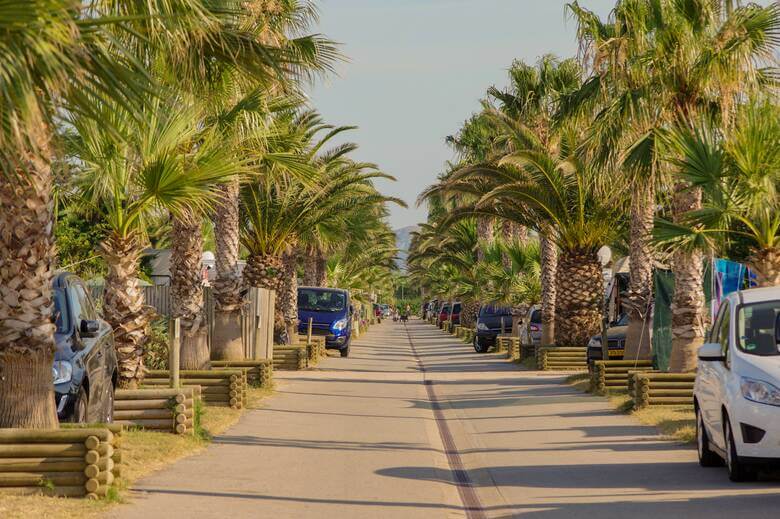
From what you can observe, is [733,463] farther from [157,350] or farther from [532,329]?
[532,329]

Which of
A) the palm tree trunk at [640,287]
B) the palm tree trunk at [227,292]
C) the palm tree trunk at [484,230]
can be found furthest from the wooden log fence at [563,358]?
the palm tree trunk at [484,230]

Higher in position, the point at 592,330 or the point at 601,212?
the point at 601,212

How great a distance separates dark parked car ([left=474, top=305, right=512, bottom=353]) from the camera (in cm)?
4553

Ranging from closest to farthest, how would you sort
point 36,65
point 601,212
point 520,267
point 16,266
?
point 36,65, point 16,266, point 601,212, point 520,267

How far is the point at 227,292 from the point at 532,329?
50.0 feet

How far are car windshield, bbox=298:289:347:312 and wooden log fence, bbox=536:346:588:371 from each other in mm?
11659

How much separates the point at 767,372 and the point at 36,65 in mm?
6576

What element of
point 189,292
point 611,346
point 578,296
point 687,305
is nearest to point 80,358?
point 189,292

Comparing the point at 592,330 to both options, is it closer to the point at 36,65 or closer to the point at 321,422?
the point at 321,422

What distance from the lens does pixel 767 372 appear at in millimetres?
10508

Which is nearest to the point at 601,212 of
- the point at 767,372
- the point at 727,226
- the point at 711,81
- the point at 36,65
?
the point at 711,81

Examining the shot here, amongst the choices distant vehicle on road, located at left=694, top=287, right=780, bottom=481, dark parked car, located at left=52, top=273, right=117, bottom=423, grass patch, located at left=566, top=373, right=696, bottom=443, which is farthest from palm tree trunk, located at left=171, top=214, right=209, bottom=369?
distant vehicle on road, located at left=694, top=287, right=780, bottom=481

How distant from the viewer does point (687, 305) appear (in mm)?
19969

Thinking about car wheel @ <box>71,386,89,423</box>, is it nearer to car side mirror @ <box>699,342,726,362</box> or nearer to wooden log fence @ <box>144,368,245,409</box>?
car side mirror @ <box>699,342,726,362</box>
